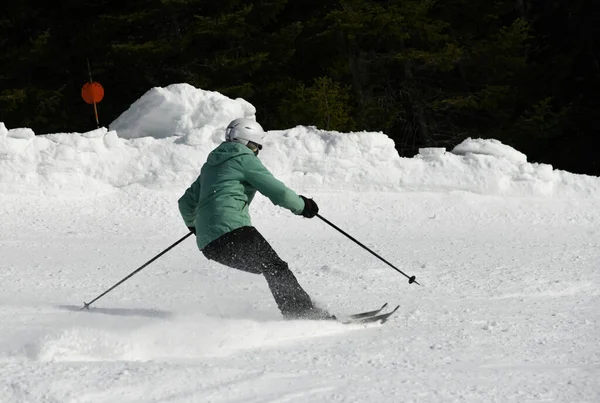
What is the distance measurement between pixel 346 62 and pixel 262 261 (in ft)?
53.9

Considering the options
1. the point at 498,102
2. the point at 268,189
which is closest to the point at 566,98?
the point at 498,102

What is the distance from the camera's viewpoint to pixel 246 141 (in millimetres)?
5746

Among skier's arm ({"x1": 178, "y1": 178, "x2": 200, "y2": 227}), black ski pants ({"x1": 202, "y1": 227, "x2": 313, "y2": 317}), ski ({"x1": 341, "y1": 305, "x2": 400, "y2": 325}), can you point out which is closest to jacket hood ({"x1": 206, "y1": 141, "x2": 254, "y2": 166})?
skier's arm ({"x1": 178, "y1": 178, "x2": 200, "y2": 227})

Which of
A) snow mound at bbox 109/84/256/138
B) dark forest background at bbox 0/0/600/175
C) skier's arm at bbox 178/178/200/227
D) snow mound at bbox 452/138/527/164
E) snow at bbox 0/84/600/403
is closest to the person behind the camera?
snow at bbox 0/84/600/403

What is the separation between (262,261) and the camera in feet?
18.2

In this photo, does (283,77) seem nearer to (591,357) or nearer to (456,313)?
(456,313)

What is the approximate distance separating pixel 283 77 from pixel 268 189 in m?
15.9

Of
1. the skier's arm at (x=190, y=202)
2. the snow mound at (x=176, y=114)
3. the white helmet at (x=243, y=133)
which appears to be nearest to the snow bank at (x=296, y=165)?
the snow mound at (x=176, y=114)

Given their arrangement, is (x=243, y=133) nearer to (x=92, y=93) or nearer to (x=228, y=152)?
(x=228, y=152)

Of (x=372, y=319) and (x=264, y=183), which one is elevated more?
(x=264, y=183)

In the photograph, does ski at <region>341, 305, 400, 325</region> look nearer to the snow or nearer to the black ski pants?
the snow

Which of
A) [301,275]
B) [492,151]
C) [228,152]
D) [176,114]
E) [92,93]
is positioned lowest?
[492,151]

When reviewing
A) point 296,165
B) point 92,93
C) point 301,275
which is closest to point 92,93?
point 92,93

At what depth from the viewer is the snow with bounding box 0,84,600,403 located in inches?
161
